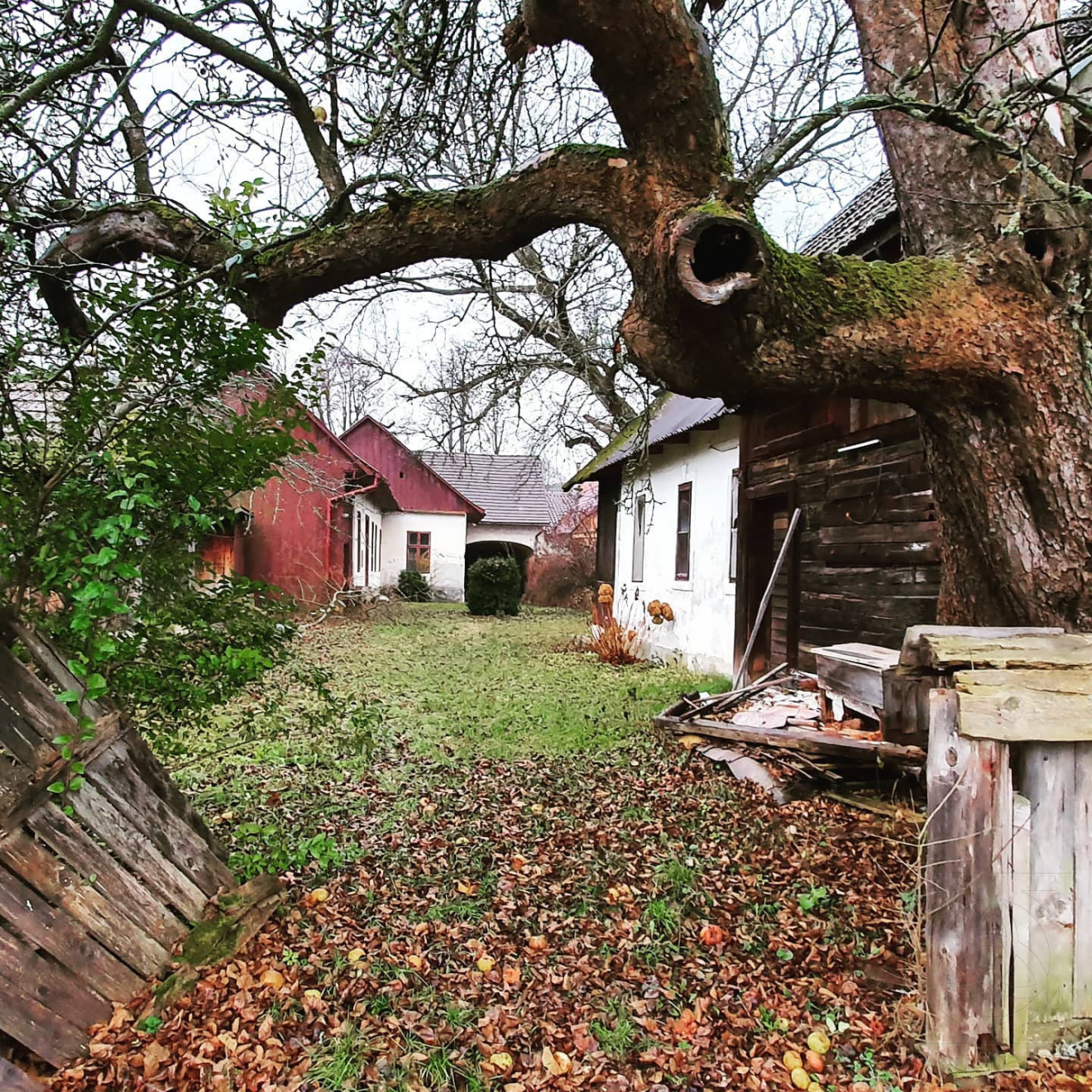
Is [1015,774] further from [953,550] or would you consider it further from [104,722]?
[104,722]

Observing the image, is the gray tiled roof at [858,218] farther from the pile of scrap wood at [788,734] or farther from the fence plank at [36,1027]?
the fence plank at [36,1027]

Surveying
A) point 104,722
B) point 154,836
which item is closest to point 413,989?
point 154,836

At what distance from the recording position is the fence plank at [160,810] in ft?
8.45

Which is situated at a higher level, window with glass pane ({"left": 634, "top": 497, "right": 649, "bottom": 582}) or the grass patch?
window with glass pane ({"left": 634, "top": 497, "right": 649, "bottom": 582})

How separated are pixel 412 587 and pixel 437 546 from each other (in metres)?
2.42

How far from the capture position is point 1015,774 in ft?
7.61

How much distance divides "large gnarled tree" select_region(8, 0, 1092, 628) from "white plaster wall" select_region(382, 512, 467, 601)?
23.9 m

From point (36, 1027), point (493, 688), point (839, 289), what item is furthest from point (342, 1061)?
point (493, 688)

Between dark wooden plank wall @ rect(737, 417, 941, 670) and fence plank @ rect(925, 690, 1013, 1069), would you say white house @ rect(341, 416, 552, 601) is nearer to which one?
dark wooden plank wall @ rect(737, 417, 941, 670)

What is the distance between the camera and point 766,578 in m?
9.14

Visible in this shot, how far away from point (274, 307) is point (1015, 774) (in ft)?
11.0

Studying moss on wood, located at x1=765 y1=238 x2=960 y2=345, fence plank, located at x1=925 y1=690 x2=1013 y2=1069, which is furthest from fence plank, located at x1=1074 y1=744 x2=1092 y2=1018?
moss on wood, located at x1=765 y1=238 x2=960 y2=345

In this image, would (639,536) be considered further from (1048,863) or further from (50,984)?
(50,984)

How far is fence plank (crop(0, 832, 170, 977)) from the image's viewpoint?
7.28ft
